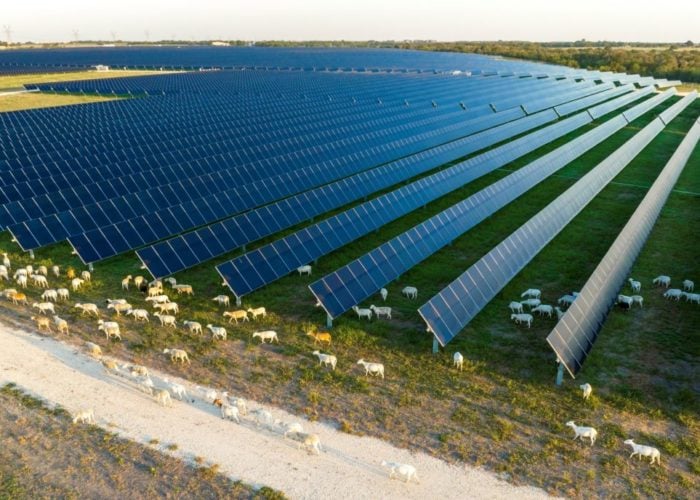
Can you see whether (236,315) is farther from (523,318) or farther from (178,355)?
(523,318)

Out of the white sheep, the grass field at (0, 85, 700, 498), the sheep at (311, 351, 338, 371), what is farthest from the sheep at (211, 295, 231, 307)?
the white sheep

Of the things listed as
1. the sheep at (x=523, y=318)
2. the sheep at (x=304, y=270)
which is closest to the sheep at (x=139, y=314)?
the sheep at (x=304, y=270)

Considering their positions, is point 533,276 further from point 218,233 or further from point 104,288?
point 104,288

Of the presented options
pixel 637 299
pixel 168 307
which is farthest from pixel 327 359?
pixel 637 299

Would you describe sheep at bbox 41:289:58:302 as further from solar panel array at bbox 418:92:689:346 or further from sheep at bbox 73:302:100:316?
solar panel array at bbox 418:92:689:346

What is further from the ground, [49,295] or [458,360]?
[49,295]


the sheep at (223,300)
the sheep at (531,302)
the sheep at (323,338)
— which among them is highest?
the sheep at (223,300)

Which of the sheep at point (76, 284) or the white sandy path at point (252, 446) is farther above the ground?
the sheep at point (76, 284)

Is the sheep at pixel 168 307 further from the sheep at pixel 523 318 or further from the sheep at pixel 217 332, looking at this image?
the sheep at pixel 523 318
